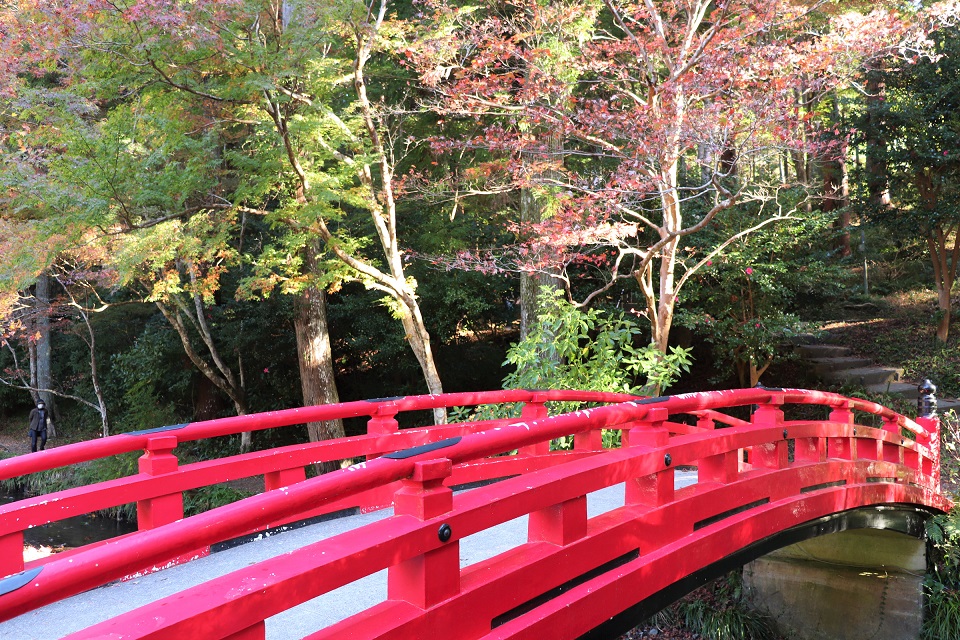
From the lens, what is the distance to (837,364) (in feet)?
46.9

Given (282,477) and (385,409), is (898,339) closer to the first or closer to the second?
(385,409)

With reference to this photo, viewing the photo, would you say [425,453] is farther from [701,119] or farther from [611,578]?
[701,119]

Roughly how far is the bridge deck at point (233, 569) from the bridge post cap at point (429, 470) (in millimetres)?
983

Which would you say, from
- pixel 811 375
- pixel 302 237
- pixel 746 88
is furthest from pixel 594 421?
pixel 811 375

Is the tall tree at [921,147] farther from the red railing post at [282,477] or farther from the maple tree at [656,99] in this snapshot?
the red railing post at [282,477]

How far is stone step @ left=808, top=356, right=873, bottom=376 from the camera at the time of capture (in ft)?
46.7

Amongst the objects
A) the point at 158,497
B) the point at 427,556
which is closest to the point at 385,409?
the point at 158,497

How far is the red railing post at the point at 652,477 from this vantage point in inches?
168

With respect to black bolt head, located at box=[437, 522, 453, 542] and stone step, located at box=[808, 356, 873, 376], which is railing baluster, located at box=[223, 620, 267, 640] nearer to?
black bolt head, located at box=[437, 522, 453, 542]

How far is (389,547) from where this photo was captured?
111 inches

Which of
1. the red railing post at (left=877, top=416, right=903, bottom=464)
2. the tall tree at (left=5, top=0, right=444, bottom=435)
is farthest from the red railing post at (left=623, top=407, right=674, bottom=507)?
the tall tree at (left=5, top=0, right=444, bottom=435)

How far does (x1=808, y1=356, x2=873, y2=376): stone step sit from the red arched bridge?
323 inches

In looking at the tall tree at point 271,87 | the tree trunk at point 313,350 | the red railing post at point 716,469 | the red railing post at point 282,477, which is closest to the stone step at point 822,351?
the tall tree at point 271,87

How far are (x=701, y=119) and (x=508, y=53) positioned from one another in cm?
273
